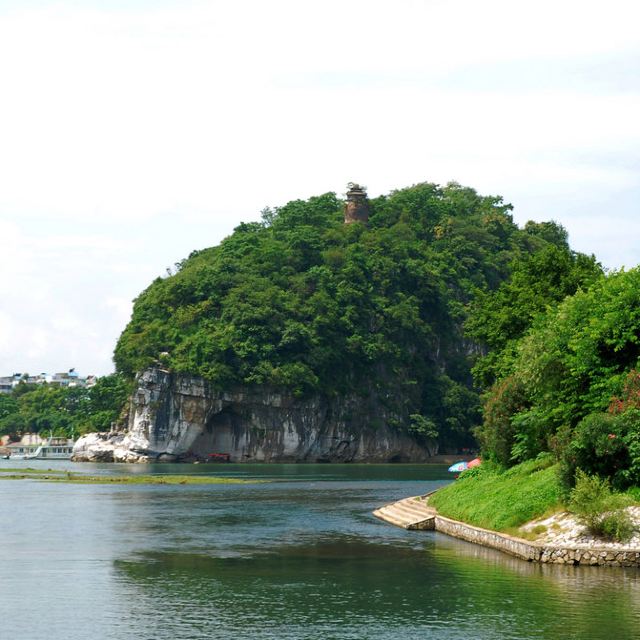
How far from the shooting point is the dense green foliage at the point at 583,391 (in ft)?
145

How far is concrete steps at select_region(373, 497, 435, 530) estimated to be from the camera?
2293 inches

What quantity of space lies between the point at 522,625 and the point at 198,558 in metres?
18.8

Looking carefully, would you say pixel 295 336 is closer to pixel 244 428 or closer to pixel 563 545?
pixel 244 428

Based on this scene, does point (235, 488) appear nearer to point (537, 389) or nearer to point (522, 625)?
point (537, 389)

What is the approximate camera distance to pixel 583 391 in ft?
170

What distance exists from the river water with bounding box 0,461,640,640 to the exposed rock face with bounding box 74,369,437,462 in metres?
106

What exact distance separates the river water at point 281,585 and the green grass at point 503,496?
6.54 ft

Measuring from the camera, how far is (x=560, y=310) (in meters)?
57.2

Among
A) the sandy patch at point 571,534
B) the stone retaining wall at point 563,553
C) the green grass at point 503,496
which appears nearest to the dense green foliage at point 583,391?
the green grass at point 503,496

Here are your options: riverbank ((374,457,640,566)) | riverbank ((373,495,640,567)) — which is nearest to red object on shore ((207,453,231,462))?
riverbank ((374,457,640,566))

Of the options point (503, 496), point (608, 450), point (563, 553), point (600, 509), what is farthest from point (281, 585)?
point (503, 496)

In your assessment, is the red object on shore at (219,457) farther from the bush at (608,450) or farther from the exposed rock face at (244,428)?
the bush at (608,450)

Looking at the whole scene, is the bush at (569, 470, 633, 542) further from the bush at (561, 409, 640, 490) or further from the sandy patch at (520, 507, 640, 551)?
the bush at (561, 409, 640, 490)

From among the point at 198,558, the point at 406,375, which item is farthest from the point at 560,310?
the point at 406,375
